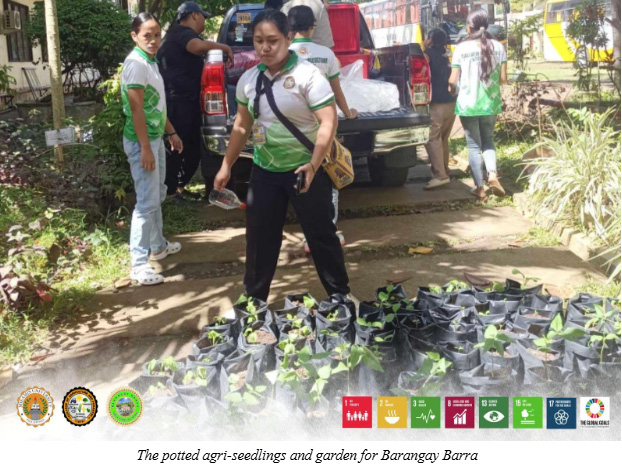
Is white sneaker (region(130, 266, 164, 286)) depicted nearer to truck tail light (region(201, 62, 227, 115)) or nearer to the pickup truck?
the pickup truck

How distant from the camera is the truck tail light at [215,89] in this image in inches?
232

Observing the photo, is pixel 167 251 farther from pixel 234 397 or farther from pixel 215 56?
pixel 234 397

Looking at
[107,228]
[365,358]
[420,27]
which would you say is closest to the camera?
[365,358]

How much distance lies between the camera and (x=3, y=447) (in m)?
2.55

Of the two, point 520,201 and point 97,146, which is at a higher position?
point 97,146

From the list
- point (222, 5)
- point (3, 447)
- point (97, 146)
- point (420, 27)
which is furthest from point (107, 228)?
point (420, 27)

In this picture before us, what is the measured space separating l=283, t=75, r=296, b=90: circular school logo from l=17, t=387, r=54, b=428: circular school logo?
5.82 feet

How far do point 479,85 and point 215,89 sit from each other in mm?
2284

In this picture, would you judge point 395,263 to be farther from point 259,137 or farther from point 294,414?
point 294,414

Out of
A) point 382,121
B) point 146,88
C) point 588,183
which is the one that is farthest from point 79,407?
point 382,121

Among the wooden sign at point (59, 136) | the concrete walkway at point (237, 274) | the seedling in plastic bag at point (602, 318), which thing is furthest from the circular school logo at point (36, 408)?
the wooden sign at point (59, 136)

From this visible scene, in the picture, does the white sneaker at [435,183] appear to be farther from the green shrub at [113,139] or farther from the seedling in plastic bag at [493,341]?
the seedling in plastic bag at [493,341]

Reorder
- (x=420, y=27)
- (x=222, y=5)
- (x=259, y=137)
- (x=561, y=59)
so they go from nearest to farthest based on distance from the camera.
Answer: (x=259, y=137) < (x=222, y=5) < (x=561, y=59) < (x=420, y=27)

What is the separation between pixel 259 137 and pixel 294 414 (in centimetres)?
152
